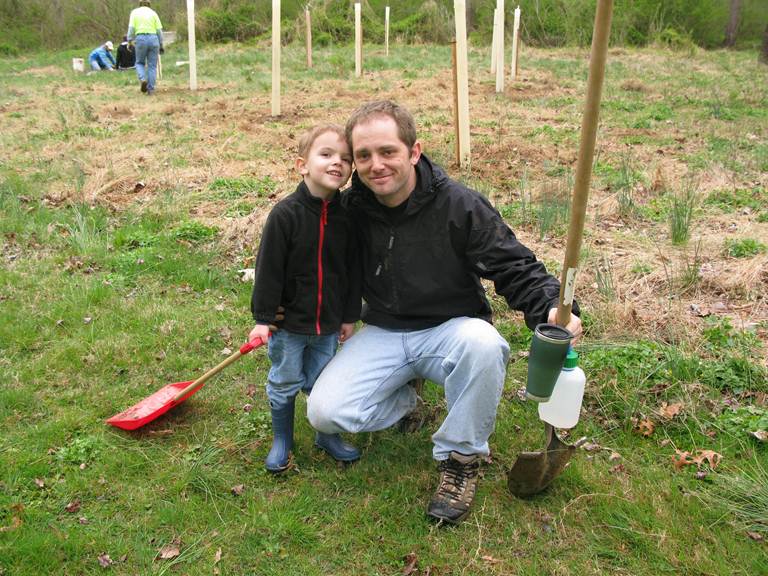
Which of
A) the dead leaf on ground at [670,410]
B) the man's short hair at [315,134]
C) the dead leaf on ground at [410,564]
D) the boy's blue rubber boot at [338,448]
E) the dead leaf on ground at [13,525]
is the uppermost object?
the man's short hair at [315,134]

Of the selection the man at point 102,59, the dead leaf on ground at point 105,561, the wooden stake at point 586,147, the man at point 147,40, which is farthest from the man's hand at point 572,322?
the man at point 102,59

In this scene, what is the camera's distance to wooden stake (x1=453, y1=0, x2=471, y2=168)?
661 cm

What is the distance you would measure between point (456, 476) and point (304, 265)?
3.49ft

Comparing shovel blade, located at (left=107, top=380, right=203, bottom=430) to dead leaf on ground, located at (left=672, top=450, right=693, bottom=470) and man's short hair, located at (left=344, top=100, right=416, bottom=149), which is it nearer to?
man's short hair, located at (left=344, top=100, right=416, bottom=149)

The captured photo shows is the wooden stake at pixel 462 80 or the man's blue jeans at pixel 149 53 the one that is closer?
the wooden stake at pixel 462 80

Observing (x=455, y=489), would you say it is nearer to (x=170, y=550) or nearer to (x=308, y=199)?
(x=170, y=550)

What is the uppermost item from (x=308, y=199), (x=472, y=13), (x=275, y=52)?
(x=472, y=13)

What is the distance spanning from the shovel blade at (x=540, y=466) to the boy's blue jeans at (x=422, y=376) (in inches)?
6.5

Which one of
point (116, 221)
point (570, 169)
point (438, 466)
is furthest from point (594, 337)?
point (116, 221)

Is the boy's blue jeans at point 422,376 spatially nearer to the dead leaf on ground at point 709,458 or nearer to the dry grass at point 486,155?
the dead leaf on ground at point 709,458

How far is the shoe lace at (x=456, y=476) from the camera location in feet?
8.46

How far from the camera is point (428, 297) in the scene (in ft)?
8.89

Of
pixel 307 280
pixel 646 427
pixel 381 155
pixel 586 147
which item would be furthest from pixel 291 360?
pixel 646 427

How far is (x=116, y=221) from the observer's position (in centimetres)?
582
